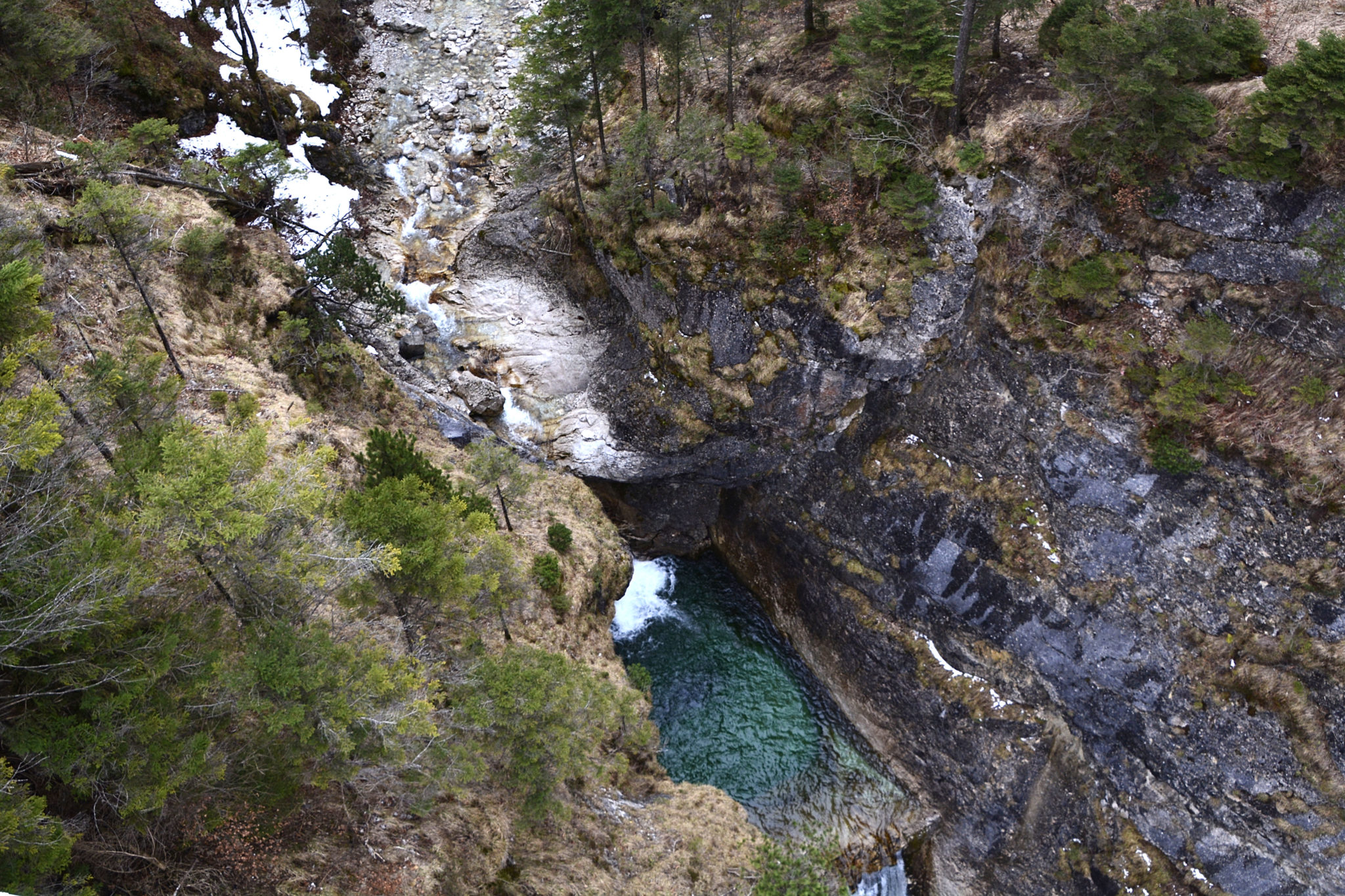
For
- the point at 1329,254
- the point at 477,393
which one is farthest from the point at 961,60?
the point at 477,393

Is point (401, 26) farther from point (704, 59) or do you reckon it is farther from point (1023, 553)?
point (1023, 553)

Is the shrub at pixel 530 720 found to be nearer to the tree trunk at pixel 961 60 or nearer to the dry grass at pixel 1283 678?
the dry grass at pixel 1283 678

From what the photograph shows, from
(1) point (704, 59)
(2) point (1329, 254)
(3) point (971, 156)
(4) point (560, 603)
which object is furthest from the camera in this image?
(1) point (704, 59)

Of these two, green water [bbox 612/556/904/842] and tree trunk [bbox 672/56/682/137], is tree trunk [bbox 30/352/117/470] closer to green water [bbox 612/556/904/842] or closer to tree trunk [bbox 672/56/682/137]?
green water [bbox 612/556/904/842]

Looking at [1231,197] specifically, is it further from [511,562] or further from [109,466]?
[109,466]

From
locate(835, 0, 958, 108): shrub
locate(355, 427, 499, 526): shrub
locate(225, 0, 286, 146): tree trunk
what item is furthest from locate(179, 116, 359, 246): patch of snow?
locate(835, 0, 958, 108): shrub

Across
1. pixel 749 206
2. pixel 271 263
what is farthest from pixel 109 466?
pixel 749 206
